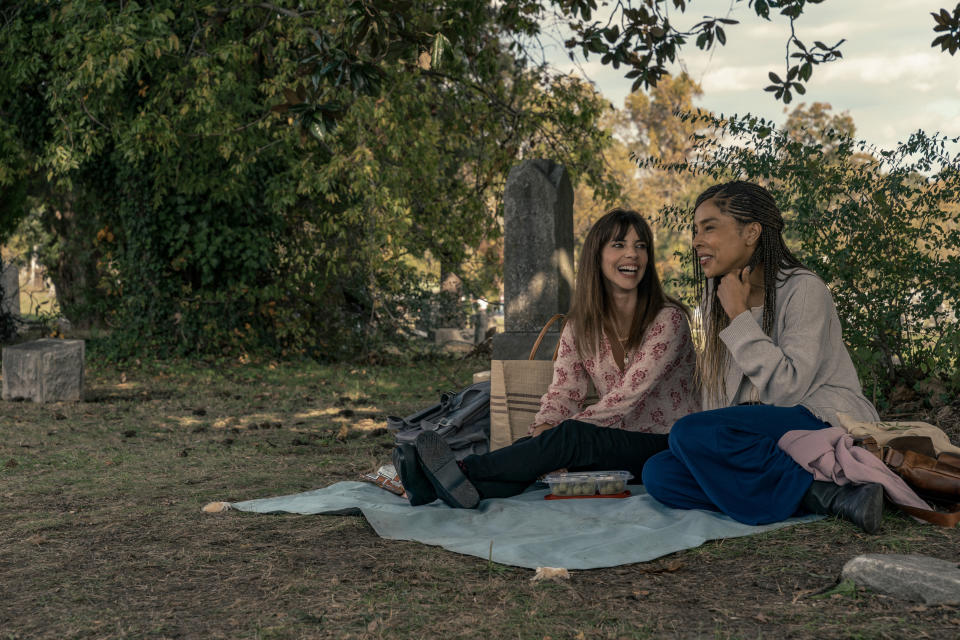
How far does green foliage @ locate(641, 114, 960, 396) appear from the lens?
264 inches

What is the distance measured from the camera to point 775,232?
426cm

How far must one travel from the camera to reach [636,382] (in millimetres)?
4645

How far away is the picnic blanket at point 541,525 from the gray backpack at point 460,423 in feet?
2.51

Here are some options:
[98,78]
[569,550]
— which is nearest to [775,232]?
[569,550]

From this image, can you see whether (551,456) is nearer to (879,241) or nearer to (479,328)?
(879,241)

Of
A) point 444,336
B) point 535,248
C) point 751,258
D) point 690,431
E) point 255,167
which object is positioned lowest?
point 690,431

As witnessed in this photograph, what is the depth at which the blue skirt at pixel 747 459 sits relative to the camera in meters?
3.92

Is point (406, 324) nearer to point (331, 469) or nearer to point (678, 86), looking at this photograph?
point (331, 469)

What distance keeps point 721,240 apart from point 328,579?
241 cm

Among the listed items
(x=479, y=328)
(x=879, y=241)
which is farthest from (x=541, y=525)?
(x=479, y=328)

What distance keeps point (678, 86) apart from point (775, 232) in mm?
32316

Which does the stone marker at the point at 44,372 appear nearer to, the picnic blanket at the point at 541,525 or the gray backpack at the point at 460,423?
the gray backpack at the point at 460,423

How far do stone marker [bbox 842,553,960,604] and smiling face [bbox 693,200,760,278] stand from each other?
1.61 metres

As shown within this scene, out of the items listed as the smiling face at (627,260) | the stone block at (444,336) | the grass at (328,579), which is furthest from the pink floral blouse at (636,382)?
the stone block at (444,336)
